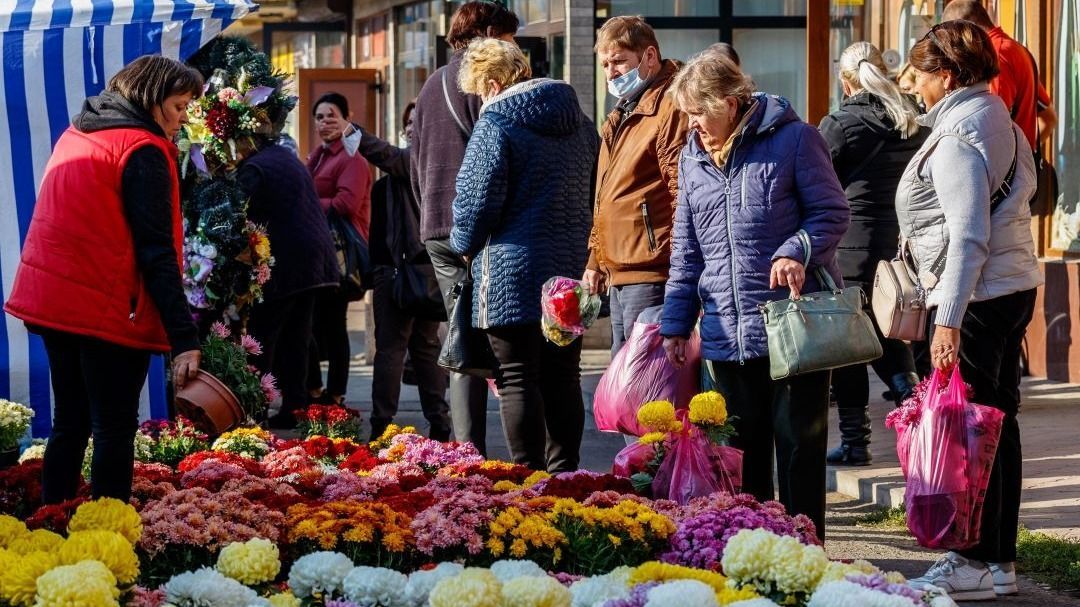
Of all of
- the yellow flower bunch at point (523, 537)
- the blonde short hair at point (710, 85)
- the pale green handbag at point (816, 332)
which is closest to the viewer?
the yellow flower bunch at point (523, 537)

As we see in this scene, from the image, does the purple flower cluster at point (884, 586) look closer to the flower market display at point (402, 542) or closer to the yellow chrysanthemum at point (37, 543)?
the flower market display at point (402, 542)

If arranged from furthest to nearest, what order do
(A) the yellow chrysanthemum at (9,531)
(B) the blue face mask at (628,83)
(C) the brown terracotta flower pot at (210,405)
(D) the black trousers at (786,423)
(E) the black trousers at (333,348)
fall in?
1. (E) the black trousers at (333,348)
2. (C) the brown terracotta flower pot at (210,405)
3. (B) the blue face mask at (628,83)
4. (D) the black trousers at (786,423)
5. (A) the yellow chrysanthemum at (9,531)

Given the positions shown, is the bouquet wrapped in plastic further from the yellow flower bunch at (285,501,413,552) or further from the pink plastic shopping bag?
the yellow flower bunch at (285,501,413,552)

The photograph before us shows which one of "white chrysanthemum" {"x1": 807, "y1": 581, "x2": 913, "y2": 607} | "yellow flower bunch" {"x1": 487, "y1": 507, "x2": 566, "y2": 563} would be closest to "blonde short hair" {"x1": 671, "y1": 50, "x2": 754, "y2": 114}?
"yellow flower bunch" {"x1": 487, "y1": 507, "x2": 566, "y2": 563}

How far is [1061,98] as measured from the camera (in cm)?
1205

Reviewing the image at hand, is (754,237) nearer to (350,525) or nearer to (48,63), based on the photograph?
(350,525)

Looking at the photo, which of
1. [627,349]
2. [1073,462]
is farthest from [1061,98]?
[627,349]

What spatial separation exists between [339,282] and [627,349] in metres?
4.10

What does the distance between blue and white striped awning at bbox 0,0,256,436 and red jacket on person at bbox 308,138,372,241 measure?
293cm

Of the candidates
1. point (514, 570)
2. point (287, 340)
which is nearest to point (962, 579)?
point (514, 570)

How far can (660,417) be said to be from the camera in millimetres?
5703

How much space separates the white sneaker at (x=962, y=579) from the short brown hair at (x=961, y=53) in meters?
1.53

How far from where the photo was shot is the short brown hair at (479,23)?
7922 mm

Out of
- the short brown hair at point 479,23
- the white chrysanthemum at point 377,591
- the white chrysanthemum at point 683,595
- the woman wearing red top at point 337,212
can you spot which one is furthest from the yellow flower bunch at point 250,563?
the woman wearing red top at point 337,212
